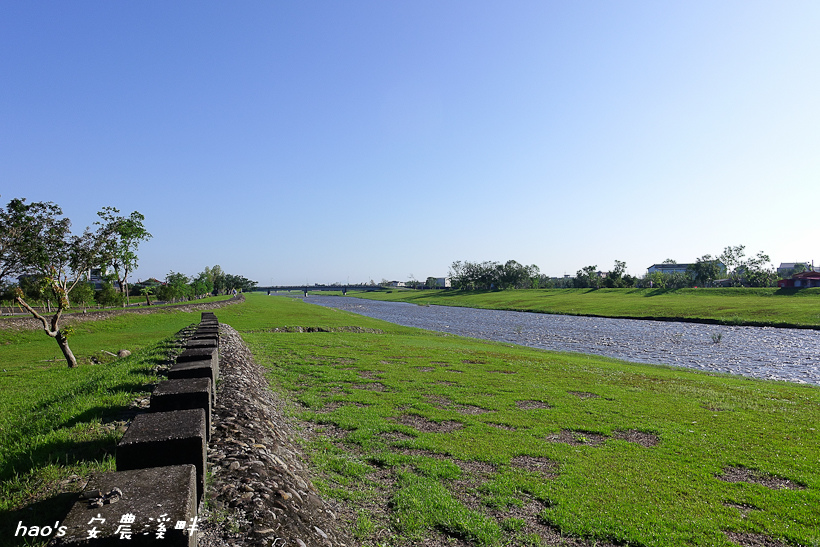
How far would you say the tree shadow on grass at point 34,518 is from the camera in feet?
13.4

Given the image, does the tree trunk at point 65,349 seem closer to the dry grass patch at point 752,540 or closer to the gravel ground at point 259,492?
the gravel ground at point 259,492

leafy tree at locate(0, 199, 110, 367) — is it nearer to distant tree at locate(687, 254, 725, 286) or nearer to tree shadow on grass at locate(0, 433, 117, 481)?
tree shadow on grass at locate(0, 433, 117, 481)

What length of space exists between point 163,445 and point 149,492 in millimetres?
1071

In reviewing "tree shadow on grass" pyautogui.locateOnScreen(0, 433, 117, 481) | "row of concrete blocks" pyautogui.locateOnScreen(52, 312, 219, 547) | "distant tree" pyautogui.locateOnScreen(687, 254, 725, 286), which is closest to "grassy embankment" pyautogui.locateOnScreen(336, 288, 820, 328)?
"distant tree" pyautogui.locateOnScreen(687, 254, 725, 286)

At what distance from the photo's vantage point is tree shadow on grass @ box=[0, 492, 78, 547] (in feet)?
13.4

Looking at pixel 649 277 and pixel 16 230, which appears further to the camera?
pixel 649 277

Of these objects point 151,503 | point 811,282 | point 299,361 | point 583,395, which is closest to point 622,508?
point 151,503

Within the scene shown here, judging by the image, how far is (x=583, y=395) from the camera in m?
14.5

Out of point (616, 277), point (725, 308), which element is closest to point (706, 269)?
point (616, 277)

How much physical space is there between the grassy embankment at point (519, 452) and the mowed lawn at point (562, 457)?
0.04 m

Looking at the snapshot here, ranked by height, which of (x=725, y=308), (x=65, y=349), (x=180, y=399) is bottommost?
(x=725, y=308)

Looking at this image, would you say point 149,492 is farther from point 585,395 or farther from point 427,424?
point 585,395

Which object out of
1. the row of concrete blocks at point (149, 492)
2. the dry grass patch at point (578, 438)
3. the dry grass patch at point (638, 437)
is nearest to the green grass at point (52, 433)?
the row of concrete blocks at point (149, 492)

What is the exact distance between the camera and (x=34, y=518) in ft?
14.6
